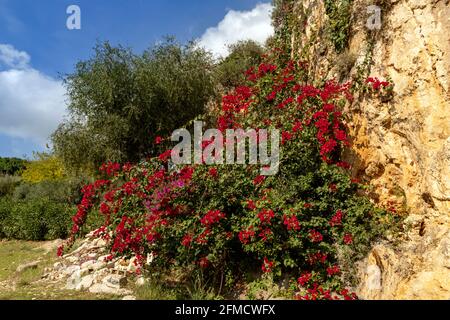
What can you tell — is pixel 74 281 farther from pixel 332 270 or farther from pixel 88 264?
pixel 332 270

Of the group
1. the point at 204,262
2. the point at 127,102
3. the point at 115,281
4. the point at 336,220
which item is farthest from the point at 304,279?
the point at 127,102

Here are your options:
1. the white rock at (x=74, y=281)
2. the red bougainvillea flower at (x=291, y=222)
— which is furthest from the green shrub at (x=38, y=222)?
the red bougainvillea flower at (x=291, y=222)

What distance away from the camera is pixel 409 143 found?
5.74 meters

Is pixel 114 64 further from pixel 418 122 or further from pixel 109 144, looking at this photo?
pixel 418 122

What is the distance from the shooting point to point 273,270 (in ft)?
19.3

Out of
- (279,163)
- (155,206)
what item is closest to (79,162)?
(155,206)

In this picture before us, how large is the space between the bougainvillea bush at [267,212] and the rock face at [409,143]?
1.19ft

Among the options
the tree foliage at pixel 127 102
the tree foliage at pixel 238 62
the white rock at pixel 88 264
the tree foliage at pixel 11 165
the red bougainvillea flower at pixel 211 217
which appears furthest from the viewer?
the tree foliage at pixel 11 165

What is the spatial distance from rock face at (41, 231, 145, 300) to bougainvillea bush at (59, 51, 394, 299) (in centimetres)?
53

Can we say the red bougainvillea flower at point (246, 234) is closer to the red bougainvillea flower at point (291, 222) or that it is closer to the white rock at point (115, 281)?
the red bougainvillea flower at point (291, 222)

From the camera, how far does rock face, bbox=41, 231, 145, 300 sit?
647cm

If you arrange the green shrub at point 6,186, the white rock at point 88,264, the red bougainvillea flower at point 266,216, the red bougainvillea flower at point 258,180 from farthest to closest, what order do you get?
the green shrub at point 6,186 < the white rock at point 88,264 < the red bougainvillea flower at point 258,180 < the red bougainvillea flower at point 266,216

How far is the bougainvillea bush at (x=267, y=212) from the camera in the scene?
5.77 meters
